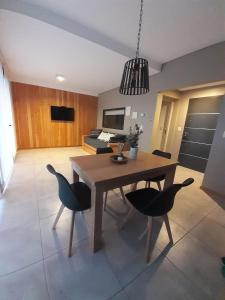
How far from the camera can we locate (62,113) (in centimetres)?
532

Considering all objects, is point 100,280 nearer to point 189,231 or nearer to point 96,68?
point 189,231

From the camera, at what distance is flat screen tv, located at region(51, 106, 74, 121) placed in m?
5.18

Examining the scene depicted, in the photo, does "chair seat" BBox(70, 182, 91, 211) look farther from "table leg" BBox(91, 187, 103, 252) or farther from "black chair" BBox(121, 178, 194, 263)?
"black chair" BBox(121, 178, 194, 263)

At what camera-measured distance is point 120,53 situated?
8.05ft

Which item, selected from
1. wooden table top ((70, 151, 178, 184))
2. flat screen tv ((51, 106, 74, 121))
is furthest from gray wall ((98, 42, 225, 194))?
flat screen tv ((51, 106, 74, 121))

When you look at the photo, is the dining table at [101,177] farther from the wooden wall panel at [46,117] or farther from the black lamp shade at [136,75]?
the wooden wall panel at [46,117]

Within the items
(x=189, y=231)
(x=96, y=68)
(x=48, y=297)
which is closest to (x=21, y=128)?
(x=96, y=68)

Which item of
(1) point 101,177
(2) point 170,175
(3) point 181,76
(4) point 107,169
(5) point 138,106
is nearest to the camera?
(1) point 101,177

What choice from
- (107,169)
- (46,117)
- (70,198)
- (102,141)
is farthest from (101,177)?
(46,117)

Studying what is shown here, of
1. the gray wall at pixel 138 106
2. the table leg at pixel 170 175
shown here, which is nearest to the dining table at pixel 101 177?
the table leg at pixel 170 175

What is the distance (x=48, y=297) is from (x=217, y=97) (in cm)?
469

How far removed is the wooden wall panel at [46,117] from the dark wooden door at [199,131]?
4020 mm

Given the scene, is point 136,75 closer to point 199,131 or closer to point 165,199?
point 165,199

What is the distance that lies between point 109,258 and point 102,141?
12.0ft
